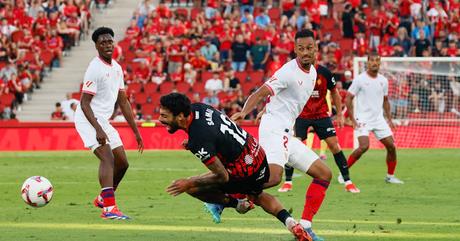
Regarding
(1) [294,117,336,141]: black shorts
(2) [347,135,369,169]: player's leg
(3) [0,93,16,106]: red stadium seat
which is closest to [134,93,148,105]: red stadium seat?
(3) [0,93,16,106]: red stadium seat

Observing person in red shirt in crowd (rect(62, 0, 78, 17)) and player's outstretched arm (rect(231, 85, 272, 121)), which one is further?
person in red shirt in crowd (rect(62, 0, 78, 17))

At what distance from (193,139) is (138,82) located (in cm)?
2610

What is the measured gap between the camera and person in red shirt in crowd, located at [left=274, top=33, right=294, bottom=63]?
3578 centimetres

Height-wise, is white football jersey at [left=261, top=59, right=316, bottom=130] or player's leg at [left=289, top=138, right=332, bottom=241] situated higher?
white football jersey at [left=261, top=59, right=316, bottom=130]

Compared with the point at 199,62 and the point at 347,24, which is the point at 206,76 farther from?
the point at 347,24

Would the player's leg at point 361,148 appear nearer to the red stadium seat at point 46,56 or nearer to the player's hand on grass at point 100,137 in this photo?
the player's hand on grass at point 100,137

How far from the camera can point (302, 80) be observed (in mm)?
12672

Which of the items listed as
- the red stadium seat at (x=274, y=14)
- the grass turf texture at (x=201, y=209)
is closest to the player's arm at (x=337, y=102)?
the grass turf texture at (x=201, y=209)

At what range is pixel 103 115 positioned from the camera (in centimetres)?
1426

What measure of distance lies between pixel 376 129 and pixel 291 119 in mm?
7504

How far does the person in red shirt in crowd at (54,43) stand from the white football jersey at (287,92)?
27463 mm

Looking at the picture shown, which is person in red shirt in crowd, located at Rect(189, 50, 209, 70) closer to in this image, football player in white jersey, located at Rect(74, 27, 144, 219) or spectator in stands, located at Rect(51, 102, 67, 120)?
spectator in stands, located at Rect(51, 102, 67, 120)

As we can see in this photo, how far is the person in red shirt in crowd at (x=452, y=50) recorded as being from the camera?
3397 centimetres

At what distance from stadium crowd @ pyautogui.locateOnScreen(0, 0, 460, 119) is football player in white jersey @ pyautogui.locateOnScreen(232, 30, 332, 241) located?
65.3 ft
